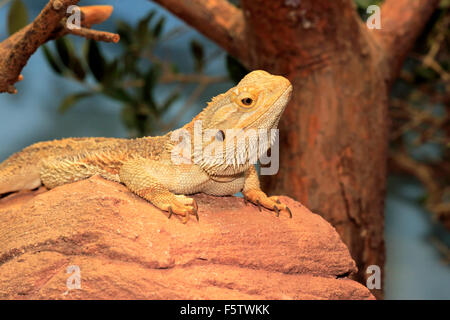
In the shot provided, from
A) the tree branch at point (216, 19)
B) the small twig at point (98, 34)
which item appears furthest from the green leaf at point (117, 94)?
the small twig at point (98, 34)

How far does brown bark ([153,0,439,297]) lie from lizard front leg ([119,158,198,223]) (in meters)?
1.52

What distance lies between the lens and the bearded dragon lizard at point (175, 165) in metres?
2.09

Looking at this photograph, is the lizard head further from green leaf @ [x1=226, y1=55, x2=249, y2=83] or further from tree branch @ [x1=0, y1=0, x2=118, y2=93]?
green leaf @ [x1=226, y1=55, x2=249, y2=83]

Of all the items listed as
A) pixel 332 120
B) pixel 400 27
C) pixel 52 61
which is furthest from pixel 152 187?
pixel 400 27

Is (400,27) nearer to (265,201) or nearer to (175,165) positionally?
(265,201)

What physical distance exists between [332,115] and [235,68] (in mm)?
1081

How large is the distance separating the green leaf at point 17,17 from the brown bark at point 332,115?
5.17 feet

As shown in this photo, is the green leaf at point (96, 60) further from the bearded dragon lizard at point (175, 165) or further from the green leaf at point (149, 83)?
the bearded dragon lizard at point (175, 165)

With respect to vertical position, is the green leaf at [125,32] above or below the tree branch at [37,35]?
above

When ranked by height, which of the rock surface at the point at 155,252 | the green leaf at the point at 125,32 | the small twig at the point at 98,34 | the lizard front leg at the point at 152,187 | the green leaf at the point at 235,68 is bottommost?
the rock surface at the point at 155,252

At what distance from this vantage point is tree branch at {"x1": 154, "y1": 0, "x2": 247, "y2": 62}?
377 cm

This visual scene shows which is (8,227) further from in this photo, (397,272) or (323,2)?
(397,272)

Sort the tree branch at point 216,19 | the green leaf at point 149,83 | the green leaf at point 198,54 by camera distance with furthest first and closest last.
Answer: the green leaf at point 198,54, the green leaf at point 149,83, the tree branch at point 216,19
